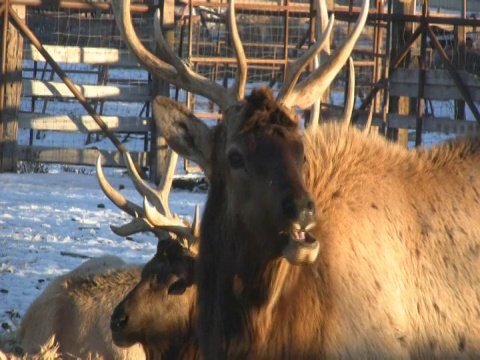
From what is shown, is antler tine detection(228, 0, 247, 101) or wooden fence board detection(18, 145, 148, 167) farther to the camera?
wooden fence board detection(18, 145, 148, 167)

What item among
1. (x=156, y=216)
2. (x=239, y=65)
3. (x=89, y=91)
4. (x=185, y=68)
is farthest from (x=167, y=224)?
(x=89, y=91)

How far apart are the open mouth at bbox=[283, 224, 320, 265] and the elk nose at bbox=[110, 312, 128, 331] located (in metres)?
Answer: 2.41

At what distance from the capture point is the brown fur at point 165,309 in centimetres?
621

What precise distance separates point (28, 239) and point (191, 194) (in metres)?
3.30

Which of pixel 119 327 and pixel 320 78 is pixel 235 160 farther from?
pixel 119 327

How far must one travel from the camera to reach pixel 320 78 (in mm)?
4770

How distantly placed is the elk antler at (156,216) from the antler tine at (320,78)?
1.88 meters

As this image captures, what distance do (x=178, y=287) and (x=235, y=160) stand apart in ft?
6.90

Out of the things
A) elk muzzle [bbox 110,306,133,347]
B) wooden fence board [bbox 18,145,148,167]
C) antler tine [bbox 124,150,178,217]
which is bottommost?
elk muzzle [bbox 110,306,133,347]

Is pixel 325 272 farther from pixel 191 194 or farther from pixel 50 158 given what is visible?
pixel 50 158

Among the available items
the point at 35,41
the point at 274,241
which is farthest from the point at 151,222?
the point at 35,41

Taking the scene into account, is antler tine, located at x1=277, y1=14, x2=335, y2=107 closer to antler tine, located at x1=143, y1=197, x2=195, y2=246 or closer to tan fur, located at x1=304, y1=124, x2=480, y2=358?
tan fur, located at x1=304, y1=124, x2=480, y2=358

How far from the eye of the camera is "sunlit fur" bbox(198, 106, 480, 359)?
4.26 m

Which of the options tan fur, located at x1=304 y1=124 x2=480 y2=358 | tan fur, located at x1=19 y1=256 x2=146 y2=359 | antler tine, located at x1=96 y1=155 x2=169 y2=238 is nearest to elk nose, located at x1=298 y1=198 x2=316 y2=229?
tan fur, located at x1=304 y1=124 x2=480 y2=358
